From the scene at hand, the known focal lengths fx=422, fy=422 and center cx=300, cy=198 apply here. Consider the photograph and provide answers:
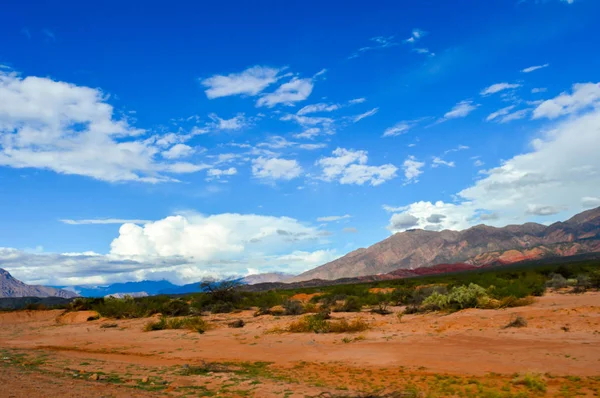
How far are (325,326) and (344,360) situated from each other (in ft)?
21.1

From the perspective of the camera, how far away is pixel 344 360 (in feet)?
46.9

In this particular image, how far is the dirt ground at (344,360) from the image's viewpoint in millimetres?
10164

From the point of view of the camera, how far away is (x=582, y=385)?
31.8 ft

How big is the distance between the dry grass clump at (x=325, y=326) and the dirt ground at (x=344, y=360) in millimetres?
644

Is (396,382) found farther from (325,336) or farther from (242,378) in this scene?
(325,336)

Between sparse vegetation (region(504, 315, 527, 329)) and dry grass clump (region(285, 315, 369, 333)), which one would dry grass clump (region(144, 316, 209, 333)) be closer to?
dry grass clump (region(285, 315, 369, 333))

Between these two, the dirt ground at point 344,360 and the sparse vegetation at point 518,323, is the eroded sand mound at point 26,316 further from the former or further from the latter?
the sparse vegetation at point 518,323

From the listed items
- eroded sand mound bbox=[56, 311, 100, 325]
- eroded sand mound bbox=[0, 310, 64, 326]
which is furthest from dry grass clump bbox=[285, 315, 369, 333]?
eroded sand mound bbox=[0, 310, 64, 326]

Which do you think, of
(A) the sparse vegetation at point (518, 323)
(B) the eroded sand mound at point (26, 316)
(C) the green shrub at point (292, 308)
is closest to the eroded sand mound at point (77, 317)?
(B) the eroded sand mound at point (26, 316)

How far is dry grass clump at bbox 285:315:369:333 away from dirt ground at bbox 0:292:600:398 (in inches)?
25.4

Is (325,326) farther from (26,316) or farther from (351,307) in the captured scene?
(26,316)

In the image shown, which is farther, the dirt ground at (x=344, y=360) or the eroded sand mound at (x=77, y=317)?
the eroded sand mound at (x=77, y=317)

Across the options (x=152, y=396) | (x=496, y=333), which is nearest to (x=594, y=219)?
(x=496, y=333)

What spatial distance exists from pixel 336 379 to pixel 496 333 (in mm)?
8095
